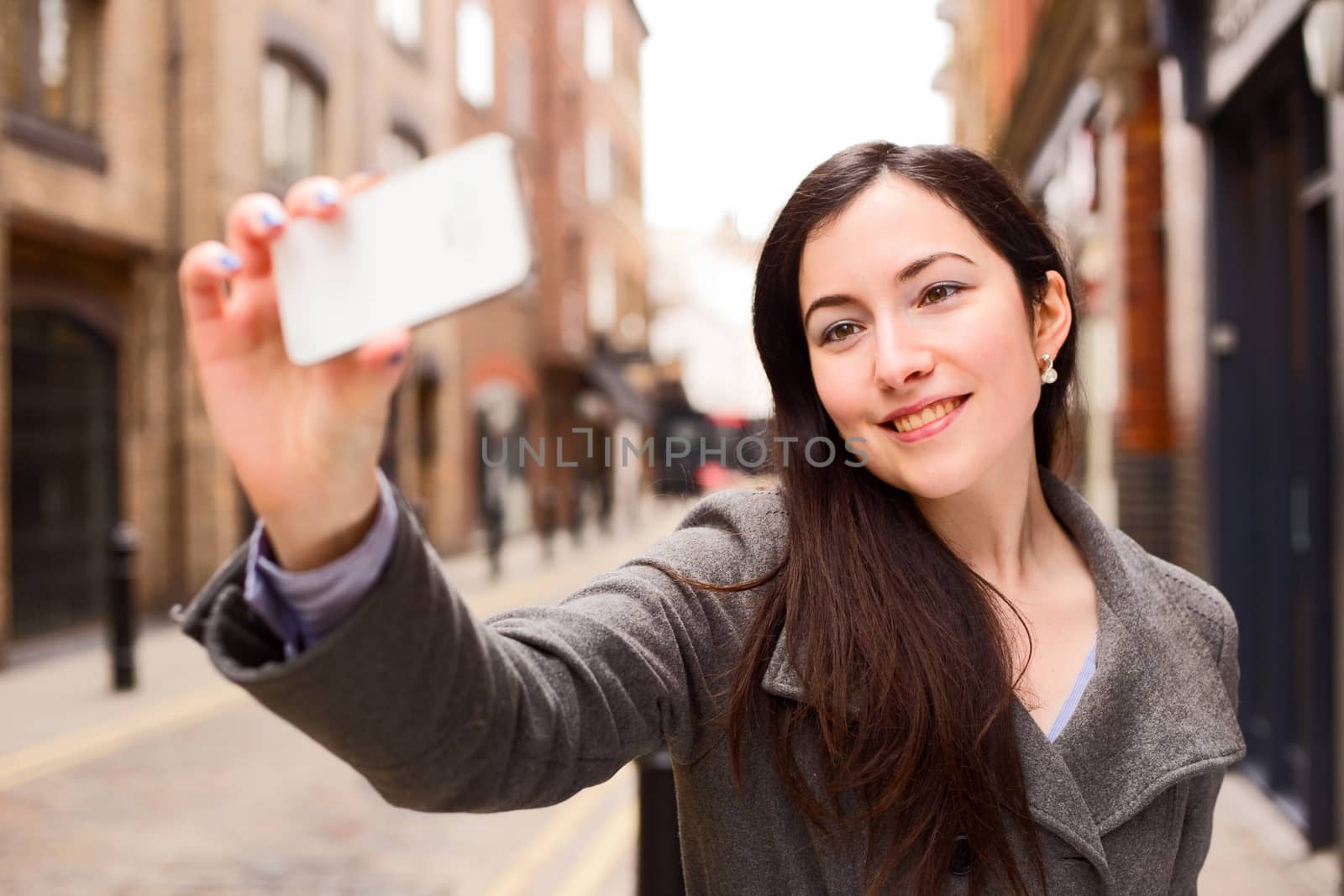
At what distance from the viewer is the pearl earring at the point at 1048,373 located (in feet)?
5.55

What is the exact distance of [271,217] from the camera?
80 centimetres

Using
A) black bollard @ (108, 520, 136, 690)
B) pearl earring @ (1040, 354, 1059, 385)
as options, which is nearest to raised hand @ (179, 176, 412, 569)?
pearl earring @ (1040, 354, 1059, 385)

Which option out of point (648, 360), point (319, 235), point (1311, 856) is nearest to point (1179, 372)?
point (1311, 856)

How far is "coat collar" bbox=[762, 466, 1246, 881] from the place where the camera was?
1.43 meters

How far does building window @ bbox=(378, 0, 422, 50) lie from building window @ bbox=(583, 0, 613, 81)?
100 inches

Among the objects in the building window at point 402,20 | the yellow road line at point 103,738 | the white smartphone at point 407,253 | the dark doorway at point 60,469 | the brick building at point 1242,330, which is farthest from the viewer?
the building window at point 402,20

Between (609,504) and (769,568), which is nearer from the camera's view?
(769,568)

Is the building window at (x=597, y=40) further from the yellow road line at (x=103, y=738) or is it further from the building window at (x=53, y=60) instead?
the yellow road line at (x=103, y=738)

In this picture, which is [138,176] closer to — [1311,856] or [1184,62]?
[1184,62]

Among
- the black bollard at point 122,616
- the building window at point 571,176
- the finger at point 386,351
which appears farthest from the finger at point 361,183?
the building window at point 571,176

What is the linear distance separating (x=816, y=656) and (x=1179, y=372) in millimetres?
5356

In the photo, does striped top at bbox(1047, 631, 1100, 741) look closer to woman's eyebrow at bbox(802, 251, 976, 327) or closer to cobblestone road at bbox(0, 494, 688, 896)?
woman's eyebrow at bbox(802, 251, 976, 327)

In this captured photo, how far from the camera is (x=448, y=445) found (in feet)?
54.7

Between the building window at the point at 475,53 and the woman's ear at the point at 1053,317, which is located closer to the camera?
the woman's ear at the point at 1053,317
